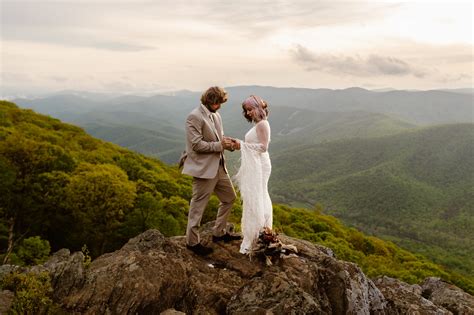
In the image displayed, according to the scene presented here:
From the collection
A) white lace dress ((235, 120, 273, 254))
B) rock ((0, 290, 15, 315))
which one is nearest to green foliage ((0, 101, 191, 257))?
rock ((0, 290, 15, 315))

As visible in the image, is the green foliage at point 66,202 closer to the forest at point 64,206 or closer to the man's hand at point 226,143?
the forest at point 64,206

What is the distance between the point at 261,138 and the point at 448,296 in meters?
9.00

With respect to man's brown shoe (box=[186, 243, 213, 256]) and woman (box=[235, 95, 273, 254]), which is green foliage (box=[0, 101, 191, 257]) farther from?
woman (box=[235, 95, 273, 254])

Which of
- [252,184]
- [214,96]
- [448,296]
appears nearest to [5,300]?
[252,184]

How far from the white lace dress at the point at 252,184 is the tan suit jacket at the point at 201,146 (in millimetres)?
906

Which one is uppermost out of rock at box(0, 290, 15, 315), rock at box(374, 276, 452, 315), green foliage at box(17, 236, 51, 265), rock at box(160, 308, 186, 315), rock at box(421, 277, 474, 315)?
rock at box(0, 290, 15, 315)

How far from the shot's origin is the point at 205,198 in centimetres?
966

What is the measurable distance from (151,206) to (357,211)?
18228 centimetres

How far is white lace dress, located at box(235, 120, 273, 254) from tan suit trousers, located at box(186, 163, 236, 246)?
0.43 metres

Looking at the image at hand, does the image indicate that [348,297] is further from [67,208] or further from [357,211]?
[357,211]

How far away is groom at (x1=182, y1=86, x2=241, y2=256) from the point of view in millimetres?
9203

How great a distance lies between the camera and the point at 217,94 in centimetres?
918

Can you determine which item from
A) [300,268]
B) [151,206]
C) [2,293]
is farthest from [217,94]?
[151,206]

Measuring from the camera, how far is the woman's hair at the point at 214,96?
30.1 feet
